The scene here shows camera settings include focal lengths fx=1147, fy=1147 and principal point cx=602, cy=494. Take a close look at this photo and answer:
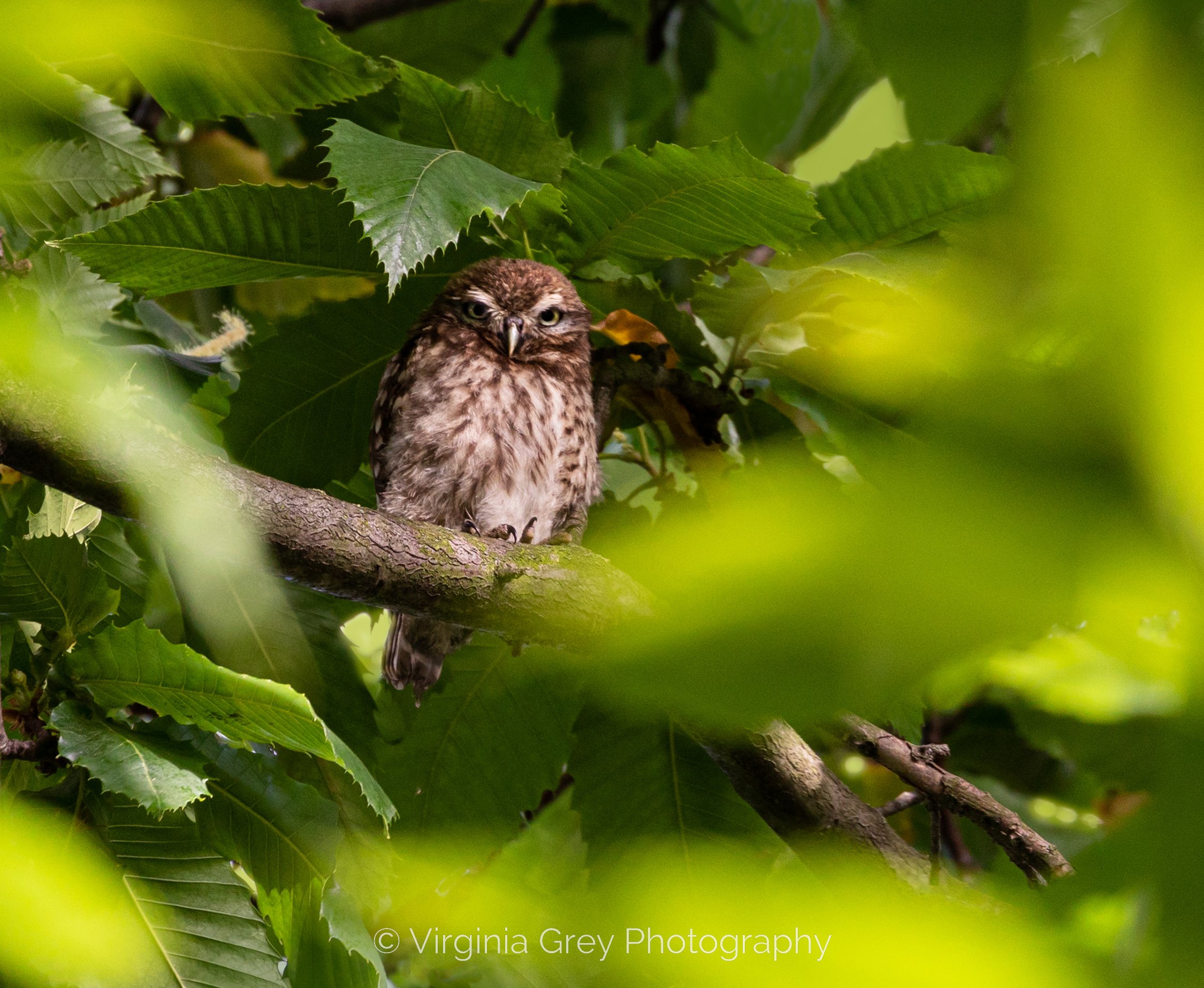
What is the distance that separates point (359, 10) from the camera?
2633 mm

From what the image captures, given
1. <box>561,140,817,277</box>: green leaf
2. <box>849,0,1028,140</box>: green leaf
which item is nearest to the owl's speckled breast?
<box>561,140,817,277</box>: green leaf

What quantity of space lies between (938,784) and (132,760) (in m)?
1.02

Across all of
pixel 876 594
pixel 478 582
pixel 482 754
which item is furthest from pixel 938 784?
pixel 876 594

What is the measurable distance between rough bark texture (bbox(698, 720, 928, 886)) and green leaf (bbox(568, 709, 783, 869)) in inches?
7.1

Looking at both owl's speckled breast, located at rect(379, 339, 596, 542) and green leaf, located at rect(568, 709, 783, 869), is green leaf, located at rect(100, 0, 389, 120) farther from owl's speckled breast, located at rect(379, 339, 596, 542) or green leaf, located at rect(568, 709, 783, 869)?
green leaf, located at rect(568, 709, 783, 869)

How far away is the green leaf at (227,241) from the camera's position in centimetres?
162

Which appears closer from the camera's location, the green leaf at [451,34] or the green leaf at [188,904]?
the green leaf at [188,904]

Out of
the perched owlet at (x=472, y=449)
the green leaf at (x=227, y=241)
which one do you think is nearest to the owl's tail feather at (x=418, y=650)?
the perched owlet at (x=472, y=449)

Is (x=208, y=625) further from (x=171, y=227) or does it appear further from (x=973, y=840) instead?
(x=973, y=840)

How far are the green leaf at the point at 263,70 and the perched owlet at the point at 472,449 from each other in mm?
715

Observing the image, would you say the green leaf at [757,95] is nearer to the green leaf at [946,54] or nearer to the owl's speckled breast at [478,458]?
the owl's speckled breast at [478,458]

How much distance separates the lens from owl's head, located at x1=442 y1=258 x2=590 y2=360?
2.59 meters

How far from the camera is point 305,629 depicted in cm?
185

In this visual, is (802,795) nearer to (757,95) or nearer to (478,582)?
(478,582)
